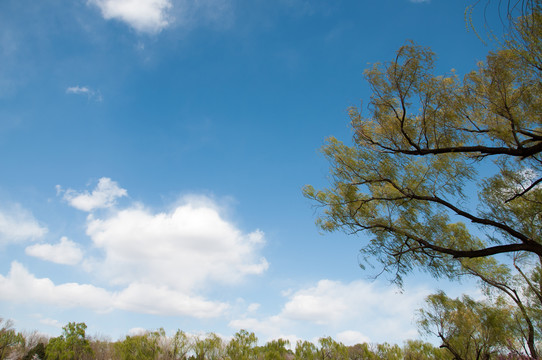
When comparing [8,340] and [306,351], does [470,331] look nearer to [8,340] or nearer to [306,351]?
[306,351]

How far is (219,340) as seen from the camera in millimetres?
7902

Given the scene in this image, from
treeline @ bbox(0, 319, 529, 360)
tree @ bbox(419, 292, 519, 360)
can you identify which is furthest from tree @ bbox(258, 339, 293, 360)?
A: tree @ bbox(419, 292, 519, 360)

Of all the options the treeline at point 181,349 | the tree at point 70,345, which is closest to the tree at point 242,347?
the treeline at point 181,349

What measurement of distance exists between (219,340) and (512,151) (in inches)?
296

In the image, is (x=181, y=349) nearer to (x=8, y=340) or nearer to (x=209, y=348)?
(x=209, y=348)

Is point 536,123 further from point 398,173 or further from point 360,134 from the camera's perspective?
point 360,134

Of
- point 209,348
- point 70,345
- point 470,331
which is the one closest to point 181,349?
point 209,348

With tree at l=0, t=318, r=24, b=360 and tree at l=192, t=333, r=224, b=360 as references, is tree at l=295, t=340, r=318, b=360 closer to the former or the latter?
tree at l=192, t=333, r=224, b=360

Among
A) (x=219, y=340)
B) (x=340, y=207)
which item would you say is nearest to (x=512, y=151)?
(x=340, y=207)

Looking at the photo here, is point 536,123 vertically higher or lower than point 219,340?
higher

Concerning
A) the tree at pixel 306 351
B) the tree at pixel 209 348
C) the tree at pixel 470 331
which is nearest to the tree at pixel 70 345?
the tree at pixel 209 348

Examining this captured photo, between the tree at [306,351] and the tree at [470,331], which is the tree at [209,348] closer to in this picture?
the tree at [306,351]

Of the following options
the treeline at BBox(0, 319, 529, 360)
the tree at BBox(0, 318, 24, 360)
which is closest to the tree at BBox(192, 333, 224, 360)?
the treeline at BBox(0, 319, 529, 360)

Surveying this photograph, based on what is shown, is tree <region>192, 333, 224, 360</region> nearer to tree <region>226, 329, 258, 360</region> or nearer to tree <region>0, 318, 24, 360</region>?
tree <region>226, 329, 258, 360</region>
